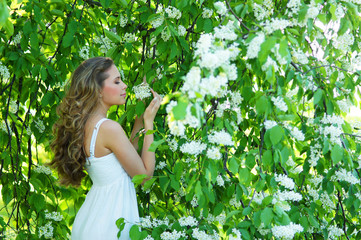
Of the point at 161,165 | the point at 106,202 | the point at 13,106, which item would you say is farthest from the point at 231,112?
the point at 13,106

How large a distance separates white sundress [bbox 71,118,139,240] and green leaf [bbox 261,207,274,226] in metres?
0.70

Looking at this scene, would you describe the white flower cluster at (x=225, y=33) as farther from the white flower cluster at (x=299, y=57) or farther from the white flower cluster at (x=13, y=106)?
the white flower cluster at (x=13, y=106)

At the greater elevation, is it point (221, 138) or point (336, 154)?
point (221, 138)

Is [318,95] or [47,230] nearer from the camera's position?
[318,95]

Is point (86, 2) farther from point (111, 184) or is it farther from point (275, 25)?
point (275, 25)

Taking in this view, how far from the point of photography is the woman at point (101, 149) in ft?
7.46

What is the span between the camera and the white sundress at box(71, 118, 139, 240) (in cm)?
231

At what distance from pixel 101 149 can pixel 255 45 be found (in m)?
0.93

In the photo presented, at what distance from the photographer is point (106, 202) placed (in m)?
2.35

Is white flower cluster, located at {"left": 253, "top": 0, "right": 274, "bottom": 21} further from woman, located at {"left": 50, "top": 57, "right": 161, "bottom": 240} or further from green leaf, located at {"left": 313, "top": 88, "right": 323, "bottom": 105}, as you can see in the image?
woman, located at {"left": 50, "top": 57, "right": 161, "bottom": 240}

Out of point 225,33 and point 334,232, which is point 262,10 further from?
point 334,232

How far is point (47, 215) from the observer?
2850 millimetres

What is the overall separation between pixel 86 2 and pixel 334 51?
1.55 meters

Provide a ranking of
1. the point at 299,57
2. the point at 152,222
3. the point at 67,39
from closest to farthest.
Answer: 1. the point at 299,57
2. the point at 152,222
3. the point at 67,39
